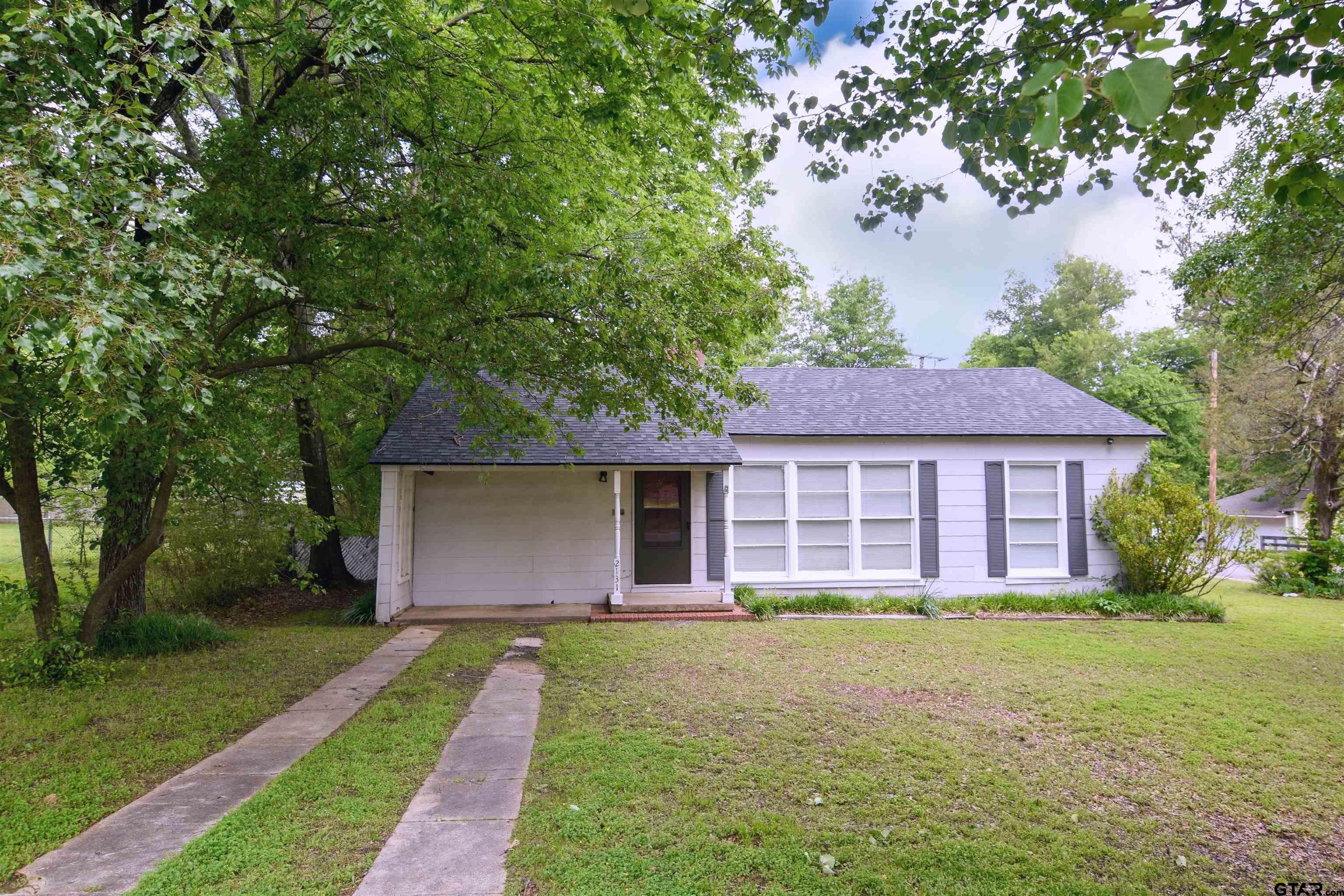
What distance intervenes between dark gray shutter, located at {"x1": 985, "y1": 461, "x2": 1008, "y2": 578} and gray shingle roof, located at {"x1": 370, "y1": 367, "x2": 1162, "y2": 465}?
0.80 metres

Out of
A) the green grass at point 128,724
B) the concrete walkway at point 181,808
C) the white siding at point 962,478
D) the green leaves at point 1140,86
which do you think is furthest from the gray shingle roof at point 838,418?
the green leaves at point 1140,86

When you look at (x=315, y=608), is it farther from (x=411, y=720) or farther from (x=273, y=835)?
(x=273, y=835)

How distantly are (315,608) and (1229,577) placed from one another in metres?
20.9

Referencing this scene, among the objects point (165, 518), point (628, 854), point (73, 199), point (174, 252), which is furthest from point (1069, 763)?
point (165, 518)

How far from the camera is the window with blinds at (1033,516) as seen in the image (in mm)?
11227

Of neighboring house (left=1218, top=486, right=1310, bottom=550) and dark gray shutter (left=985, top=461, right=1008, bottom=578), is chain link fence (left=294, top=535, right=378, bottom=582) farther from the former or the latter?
neighboring house (left=1218, top=486, right=1310, bottom=550)

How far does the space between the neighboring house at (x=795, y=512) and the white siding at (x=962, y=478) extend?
0.08ft

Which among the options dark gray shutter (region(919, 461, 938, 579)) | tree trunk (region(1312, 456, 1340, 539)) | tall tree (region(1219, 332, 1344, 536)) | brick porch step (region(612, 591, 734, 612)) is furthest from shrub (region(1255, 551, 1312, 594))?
brick porch step (region(612, 591, 734, 612))

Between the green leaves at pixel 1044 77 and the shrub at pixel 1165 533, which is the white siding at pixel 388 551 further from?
the shrub at pixel 1165 533

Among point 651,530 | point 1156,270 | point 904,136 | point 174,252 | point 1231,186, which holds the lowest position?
point 651,530

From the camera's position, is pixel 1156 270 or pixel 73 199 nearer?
pixel 73 199

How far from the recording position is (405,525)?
32.5 ft

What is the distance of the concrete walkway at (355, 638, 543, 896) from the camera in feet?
9.66

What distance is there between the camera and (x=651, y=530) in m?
11.0
